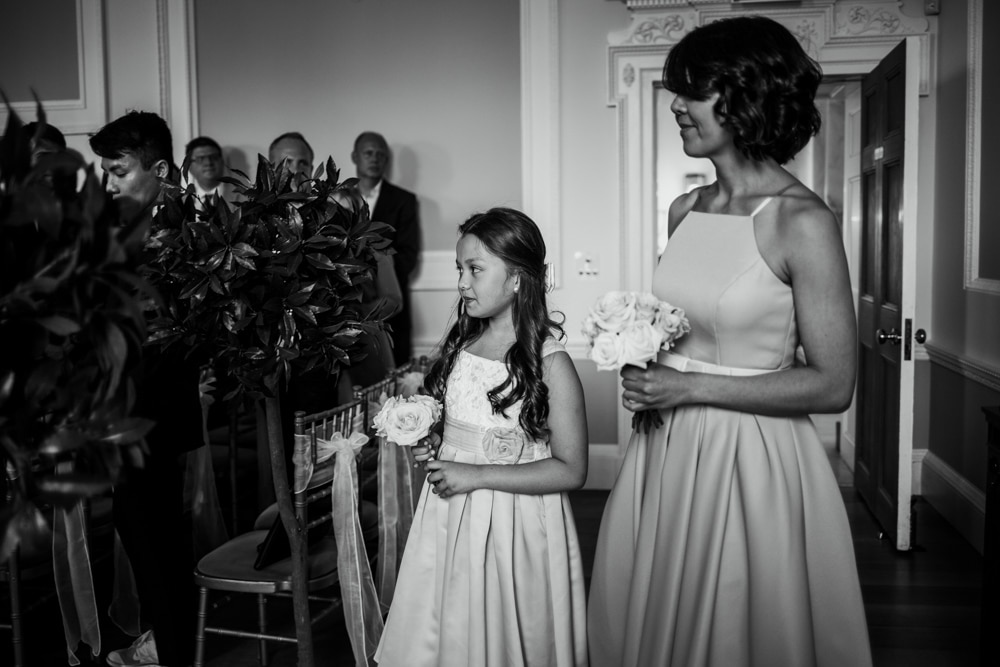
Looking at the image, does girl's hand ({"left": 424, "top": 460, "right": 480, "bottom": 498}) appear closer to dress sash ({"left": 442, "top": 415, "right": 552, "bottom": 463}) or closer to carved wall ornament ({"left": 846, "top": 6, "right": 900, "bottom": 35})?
dress sash ({"left": 442, "top": 415, "right": 552, "bottom": 463})

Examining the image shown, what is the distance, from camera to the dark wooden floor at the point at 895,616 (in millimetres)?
3387

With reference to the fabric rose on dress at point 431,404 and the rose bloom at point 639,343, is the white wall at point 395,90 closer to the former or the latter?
the fabric rose on dress at point 431,404

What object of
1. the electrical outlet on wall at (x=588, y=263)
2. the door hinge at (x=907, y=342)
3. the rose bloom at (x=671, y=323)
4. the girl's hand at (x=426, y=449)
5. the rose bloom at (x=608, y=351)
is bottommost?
the girl's hand at (x=426, y=449)

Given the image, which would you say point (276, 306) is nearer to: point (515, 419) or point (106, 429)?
point (515, 419)

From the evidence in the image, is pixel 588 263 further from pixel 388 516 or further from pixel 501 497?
pixel 501 497

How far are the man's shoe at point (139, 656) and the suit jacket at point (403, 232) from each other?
123 inches

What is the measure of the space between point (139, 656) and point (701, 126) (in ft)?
8.49

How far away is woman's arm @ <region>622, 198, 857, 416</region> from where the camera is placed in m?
1.66

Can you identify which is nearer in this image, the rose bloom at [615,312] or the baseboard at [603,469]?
the rose bloom at [615,312]

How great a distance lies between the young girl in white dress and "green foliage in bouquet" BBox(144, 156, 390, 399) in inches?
13.0

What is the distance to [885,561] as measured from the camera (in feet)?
14.7

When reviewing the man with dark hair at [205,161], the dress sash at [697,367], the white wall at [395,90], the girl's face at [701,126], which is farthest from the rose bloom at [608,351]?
the man with dark hair at [205,161]

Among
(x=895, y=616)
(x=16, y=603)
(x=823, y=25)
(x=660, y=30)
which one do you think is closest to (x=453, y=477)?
(x=16, y=603)

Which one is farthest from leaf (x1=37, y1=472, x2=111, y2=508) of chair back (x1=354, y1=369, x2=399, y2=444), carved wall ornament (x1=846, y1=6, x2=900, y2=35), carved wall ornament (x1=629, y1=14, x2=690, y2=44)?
carved wall ornament (x1=846, y1=6, x2=900, y2=35)
